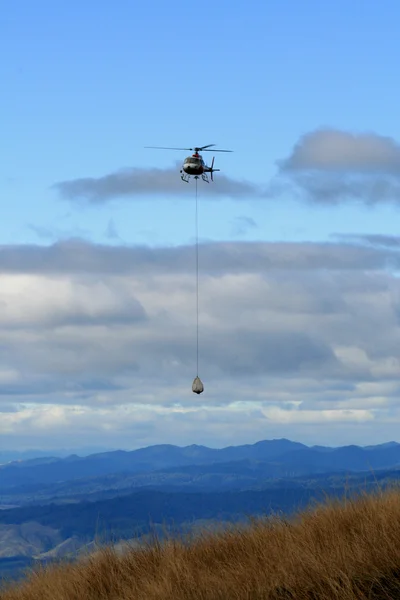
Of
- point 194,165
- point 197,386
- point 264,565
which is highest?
point 194,165

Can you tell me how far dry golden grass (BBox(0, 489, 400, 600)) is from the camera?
53.3 feet

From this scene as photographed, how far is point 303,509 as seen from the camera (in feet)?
76.0

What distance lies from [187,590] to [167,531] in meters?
5.58

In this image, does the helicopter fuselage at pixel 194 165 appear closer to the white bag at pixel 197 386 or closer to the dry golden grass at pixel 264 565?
the white bag at pixel 197 386

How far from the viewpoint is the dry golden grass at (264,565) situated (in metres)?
16.2

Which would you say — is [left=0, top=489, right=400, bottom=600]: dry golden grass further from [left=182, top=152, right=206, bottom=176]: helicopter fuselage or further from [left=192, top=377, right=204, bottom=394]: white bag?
[left=182, top=152, right=206, bottom=176]: helicopter fuselage

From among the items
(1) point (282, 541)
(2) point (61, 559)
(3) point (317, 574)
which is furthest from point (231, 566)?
(2) point (61, 559)

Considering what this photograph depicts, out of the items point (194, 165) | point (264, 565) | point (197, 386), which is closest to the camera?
point (264, 565)

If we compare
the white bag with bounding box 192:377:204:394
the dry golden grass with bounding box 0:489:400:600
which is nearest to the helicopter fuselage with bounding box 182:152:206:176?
the white bag with bounding box 192:377:204:394

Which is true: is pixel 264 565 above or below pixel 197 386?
below

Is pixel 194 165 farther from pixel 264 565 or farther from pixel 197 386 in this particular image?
pixel 264 565

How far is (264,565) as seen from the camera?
59.6 ft

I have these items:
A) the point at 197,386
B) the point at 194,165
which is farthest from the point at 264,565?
the point at 194,165

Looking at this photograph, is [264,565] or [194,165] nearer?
[264,565]
